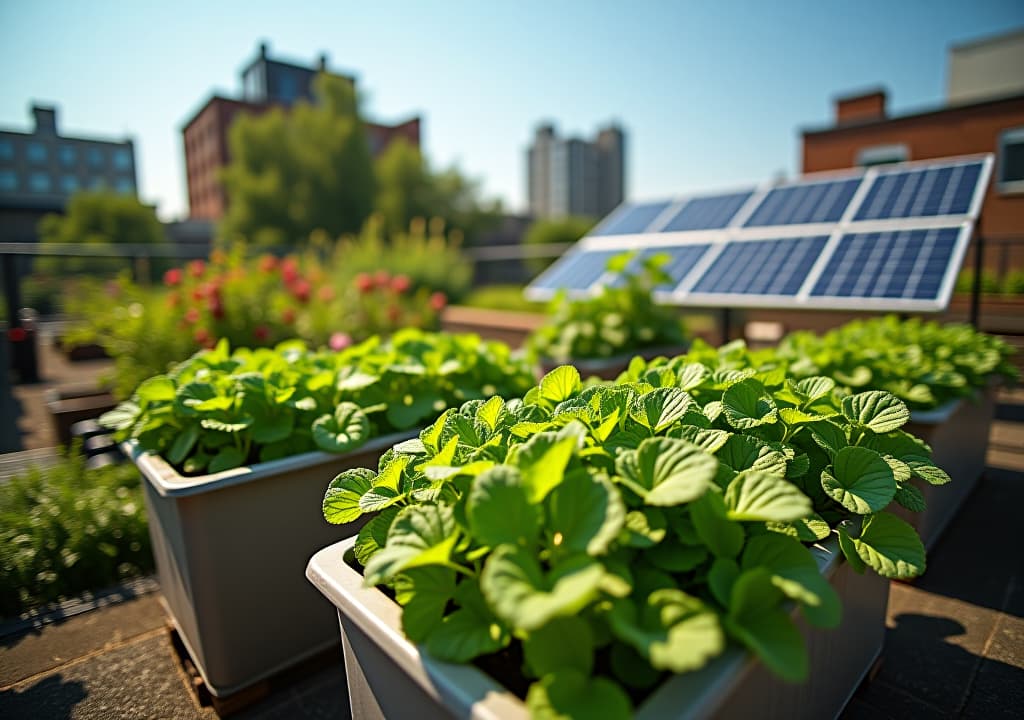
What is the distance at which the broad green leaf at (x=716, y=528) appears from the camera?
34.7 inches

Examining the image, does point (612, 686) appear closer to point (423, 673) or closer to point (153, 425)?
point (423, 673)

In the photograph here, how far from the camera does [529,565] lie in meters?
0.77

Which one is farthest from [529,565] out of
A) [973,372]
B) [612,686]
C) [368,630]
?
[973,372]

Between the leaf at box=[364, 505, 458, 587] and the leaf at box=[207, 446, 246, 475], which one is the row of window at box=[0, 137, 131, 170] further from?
the leaf at box=[364, 505, 458, 587]

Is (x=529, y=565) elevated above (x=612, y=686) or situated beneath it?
elevated above

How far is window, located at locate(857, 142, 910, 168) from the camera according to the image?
49.0ft

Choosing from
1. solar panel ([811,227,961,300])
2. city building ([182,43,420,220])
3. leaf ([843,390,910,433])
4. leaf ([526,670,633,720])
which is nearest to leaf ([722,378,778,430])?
leaf ([843,390,910,433])

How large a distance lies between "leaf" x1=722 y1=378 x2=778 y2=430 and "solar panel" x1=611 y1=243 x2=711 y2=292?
2980 millimetres

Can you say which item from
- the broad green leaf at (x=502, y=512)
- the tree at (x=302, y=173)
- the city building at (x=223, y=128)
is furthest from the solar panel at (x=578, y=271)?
the city building at (x=223, y=128)

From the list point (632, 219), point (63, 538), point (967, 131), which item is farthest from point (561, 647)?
point (967, 131)

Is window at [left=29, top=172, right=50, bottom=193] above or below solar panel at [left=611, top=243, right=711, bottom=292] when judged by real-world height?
above

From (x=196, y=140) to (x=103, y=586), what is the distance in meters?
53.4

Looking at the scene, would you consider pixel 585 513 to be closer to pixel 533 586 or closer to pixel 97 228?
pixel 533 586

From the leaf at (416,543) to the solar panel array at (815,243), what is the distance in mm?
3064
